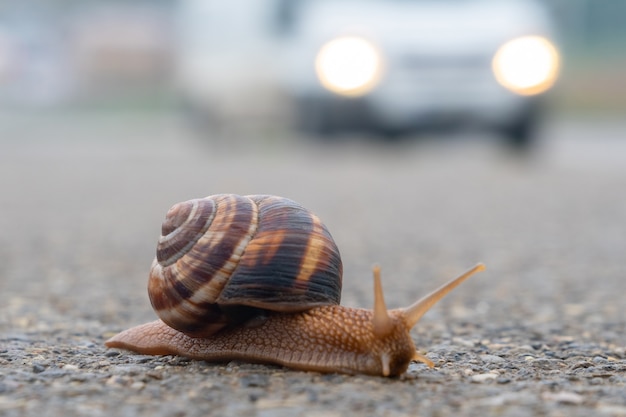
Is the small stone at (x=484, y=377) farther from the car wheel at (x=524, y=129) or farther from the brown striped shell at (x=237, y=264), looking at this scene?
the car wheel at (x=524, y=129)

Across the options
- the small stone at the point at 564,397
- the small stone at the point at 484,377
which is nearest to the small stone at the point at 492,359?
the small stone at the point at 484,377

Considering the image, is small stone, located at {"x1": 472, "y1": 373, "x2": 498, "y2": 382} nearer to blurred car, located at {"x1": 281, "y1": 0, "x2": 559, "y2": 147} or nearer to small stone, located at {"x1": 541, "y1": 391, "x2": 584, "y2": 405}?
small stone, located at {"x1": 541, "y1": 391, "x2": 584, "y2": 405}

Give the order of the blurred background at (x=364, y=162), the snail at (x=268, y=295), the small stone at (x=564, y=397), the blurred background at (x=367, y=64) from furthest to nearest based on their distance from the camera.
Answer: the blurred background at (x=367, y=64), the blurred background at (x=364, y=162), the snail at (x=268, y=295), the small stone at (x=564, y=397)

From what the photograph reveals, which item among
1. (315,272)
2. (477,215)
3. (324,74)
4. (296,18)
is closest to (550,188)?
(477,215)

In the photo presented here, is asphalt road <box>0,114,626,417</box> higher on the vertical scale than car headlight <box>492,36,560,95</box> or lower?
lower

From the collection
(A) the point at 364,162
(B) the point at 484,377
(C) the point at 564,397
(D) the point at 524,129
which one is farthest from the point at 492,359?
(A) the point at 364,162

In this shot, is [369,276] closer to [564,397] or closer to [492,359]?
[492,359]

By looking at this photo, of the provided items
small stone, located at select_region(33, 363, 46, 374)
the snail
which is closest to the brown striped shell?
the snail

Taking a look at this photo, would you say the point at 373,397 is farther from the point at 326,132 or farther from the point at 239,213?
the point at 326,132
